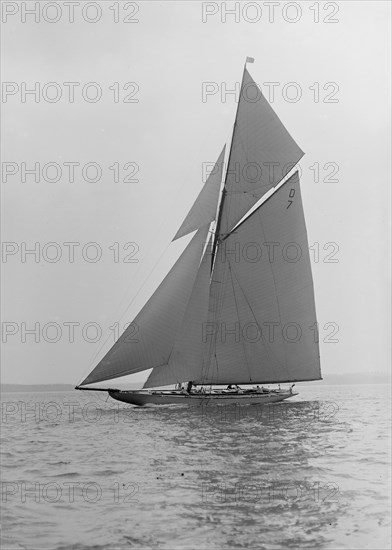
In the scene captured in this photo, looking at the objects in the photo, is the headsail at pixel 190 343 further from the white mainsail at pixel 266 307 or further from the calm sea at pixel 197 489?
the calm sea at pixel 197 489

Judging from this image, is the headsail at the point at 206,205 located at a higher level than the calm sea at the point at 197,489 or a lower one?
higher

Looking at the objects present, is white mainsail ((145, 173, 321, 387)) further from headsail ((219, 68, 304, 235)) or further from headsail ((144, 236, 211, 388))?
headsail ((219, 68, 304, 235))

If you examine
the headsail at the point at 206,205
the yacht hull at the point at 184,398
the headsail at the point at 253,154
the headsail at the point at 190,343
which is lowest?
the yacht hull at the point at 184,398

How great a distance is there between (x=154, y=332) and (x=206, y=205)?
6352mm

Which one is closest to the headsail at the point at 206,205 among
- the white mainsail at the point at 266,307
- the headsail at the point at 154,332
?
the headsail at the point at 154,332

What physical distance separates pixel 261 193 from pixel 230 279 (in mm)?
4656

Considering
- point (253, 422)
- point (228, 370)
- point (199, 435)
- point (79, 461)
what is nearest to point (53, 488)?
point (79, 461)

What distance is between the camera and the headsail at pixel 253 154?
104ft

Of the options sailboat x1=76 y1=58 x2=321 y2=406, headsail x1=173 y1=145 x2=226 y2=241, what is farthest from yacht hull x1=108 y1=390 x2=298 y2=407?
headsail x1=173 y1=145 x2=226 y2=241

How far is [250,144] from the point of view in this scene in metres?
32.9

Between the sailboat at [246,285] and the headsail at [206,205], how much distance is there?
0.04 m

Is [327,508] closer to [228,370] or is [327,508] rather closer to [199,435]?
[199,435]

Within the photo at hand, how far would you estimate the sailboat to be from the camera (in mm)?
30094

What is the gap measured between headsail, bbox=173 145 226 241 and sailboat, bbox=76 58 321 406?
0.04 meters
